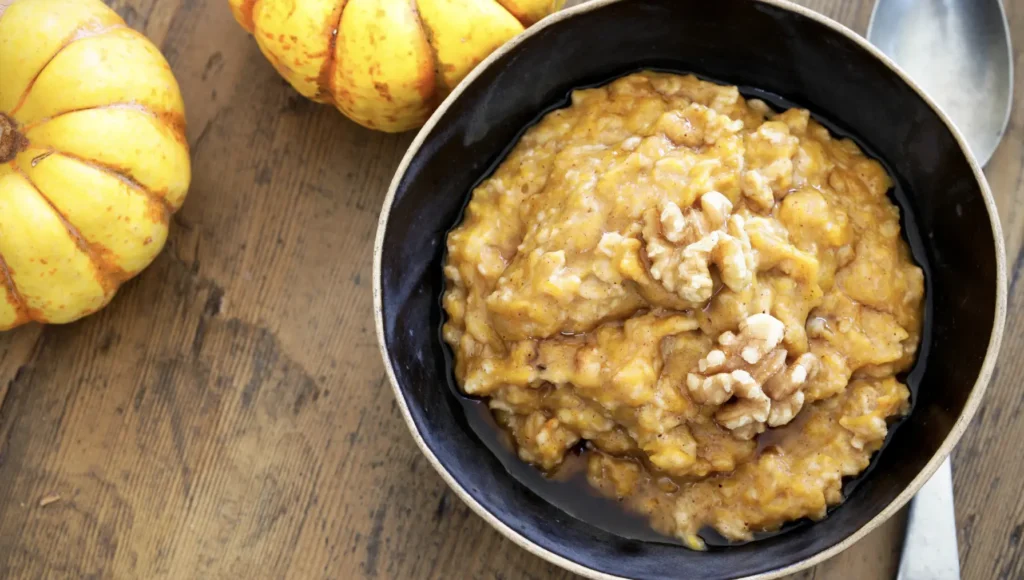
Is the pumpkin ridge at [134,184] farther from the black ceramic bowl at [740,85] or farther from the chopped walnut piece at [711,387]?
the chopped walnut piece at [711,387]

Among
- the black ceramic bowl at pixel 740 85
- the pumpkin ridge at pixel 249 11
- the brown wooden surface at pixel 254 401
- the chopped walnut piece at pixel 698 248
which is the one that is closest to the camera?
the chopped walnut piece at pixel 698 248

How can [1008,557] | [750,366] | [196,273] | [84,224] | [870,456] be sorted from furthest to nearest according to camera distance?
[196,273] → [1008,557] → [84,224] → [870,456] → [750,366]

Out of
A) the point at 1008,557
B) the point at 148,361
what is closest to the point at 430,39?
the point at 148,361

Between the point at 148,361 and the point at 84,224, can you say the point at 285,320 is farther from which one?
the point at 84,224

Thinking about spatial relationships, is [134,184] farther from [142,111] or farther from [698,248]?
[698,248]

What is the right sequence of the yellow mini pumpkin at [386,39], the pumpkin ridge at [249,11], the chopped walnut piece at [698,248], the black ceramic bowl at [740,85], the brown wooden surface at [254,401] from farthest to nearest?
the brown wooden surface at [254,401] → the pumpkin ridge at [249,11] → the yellow mini pumpkin at [386,39] → the black ceramic bowl at [740,85] → the chopped walnut piece at [698,248]

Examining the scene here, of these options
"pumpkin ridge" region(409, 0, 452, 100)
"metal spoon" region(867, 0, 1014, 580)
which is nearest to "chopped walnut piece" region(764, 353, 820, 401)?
"metal spoon" region(867, 0, 1014, 580)

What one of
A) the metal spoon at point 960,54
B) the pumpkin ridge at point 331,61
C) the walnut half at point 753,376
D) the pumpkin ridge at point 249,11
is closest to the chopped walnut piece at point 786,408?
the walnut half at point 753,376
